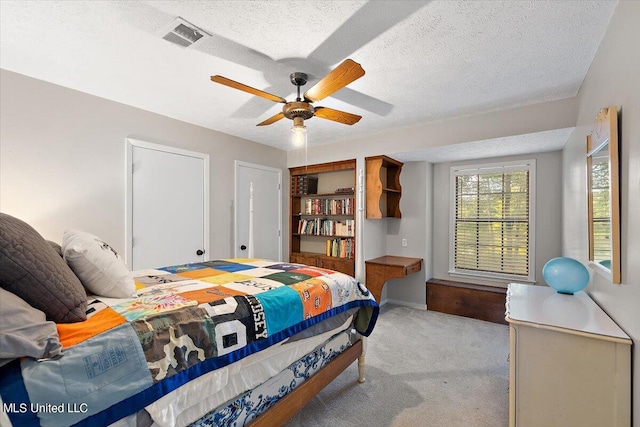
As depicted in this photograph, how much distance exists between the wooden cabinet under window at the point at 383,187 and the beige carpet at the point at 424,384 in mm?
1625

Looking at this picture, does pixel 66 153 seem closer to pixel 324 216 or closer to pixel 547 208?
pixel 324 216

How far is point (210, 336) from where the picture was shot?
1.24 m

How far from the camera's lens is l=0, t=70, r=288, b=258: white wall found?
2375 millimetres

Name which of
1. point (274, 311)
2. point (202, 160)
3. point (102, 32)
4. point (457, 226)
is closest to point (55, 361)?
point (274, 311)

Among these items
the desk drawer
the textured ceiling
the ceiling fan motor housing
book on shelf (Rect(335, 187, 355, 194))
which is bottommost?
the desk drawer

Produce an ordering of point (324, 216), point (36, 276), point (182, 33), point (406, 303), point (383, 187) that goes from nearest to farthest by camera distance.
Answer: point (36, 276), point (182, 33), point (383, 187), point (406, 303), point (324, 216)

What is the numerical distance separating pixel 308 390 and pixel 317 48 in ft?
7.10

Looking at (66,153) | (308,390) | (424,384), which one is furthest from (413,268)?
(66,153)

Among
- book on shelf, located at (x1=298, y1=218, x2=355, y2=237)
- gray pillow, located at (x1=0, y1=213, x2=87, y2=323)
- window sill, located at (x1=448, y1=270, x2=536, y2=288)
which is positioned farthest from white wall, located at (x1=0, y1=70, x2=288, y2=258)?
window sill, located at (x1=448, y1=270, x2=536, y2=288)

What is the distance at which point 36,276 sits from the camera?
100cm

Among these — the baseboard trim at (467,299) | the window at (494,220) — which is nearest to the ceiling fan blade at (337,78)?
the window at (494,220)

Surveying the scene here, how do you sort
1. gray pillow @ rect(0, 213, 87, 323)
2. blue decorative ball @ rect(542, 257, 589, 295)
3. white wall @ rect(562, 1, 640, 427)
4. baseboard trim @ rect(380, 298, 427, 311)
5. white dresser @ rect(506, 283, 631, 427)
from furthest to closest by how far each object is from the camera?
baseboard trim @ rect(380, 298, 427, 311)
blue decorative ball @ rect(542, 257, 589, 295)
white dresser @ rect(506, 283, 631, 427)
white wall @ rect(562, 1, 640, 427)
gray pillow @ rect(0, 213, 87, 323)

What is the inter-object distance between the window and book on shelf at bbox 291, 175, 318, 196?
2113 mm

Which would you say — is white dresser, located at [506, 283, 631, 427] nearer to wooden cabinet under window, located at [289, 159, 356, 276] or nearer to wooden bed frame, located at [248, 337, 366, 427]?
wooden bed frame, located at [248, 337, 366, 427]
